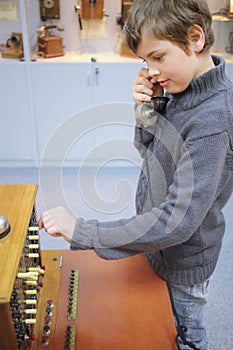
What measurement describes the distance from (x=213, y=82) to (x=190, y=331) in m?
0.73

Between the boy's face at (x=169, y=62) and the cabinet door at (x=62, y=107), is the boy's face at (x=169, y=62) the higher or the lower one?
A: the higher one

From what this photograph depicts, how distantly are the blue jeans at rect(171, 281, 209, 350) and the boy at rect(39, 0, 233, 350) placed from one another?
0.15 ft

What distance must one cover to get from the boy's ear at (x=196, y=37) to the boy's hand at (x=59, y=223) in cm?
50

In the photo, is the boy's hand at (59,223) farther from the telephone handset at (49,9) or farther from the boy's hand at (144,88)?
the telephone handset at (49,9)

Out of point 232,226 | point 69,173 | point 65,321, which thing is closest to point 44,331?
point 65,321

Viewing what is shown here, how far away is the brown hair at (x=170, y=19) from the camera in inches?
30.0

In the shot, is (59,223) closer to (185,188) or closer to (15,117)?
(185,188)

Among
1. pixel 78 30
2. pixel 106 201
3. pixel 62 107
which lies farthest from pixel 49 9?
pixel 106 201

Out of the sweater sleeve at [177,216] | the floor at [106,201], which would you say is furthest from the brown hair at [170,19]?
the floor at [106,201]

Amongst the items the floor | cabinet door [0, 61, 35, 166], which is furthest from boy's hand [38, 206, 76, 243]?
cabinet door [0, 61, 35, 166]

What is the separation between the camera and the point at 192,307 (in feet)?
3.53

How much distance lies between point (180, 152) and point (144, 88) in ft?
0.97

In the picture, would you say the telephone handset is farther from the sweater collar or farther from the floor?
the sweater collar

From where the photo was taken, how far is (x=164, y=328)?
0.95 m
